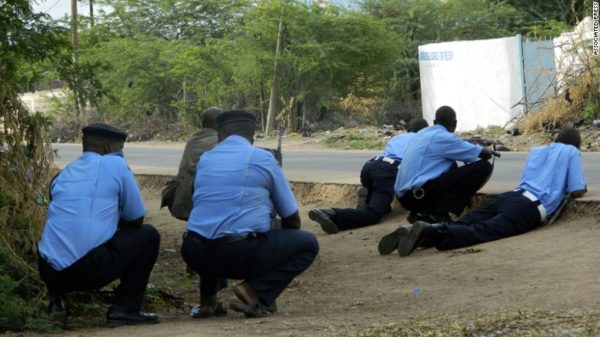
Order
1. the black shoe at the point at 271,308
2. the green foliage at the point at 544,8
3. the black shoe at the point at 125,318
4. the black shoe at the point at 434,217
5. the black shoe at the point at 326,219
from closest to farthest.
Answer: the black shoe at the point at 125,318 → the black shoe at the point at 271,308 → the black shoe at the point at 434,217 → the black shoe at the point at 326,219 → the green foliage at the point at 544,8

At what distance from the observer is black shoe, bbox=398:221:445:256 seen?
9.23 meters

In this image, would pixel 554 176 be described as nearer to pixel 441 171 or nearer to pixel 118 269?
pixel 441 171

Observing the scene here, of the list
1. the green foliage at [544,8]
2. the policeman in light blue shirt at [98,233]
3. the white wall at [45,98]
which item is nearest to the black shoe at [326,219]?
the policeman in light blue shirt at [98,233]

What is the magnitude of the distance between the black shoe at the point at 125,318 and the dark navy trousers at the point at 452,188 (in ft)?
14.0

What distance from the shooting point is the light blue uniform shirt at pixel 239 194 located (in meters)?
6.73

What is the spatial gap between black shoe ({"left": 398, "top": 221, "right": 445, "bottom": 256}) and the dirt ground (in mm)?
118

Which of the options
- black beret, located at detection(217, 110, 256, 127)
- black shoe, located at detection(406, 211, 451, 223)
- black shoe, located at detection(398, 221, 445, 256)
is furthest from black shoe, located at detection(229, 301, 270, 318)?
black shoe, located at detection(406, 211, 451, 223)

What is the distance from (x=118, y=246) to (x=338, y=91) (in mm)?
25764

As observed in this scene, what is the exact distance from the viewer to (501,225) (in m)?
9.49

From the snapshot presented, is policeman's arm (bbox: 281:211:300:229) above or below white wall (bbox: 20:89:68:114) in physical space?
below

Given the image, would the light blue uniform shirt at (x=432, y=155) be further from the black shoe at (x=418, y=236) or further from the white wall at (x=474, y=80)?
the white wall at (x=474, y=80)

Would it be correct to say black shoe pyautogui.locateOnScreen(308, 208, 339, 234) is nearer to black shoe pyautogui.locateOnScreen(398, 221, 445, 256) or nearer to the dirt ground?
the dirt ground

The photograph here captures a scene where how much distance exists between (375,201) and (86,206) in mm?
5419

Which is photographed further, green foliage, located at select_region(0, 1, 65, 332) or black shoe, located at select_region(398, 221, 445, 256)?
black shoe, located at select_region(398, 221, 445, 256)
